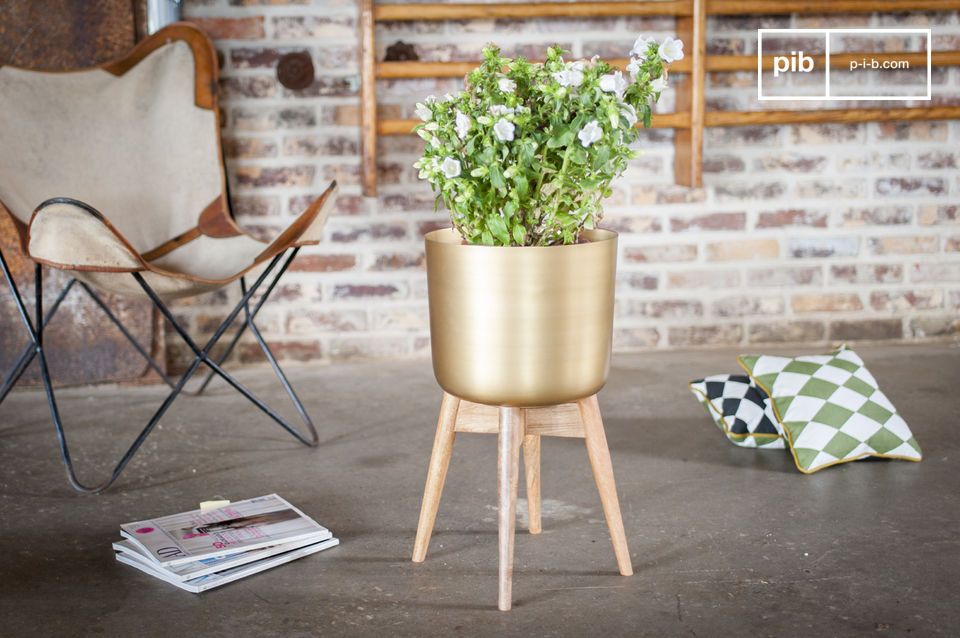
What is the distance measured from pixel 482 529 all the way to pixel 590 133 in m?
0.85

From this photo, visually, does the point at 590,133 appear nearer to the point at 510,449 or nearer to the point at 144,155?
the point at 510,449

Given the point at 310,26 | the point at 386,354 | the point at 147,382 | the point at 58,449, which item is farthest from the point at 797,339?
the point at 58,449

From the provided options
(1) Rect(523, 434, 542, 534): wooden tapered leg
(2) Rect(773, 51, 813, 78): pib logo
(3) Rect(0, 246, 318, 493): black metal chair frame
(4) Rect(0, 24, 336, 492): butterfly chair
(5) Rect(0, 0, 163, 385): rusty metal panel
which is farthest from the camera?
(2) Rect(773, 51, 813, 78): pib logo

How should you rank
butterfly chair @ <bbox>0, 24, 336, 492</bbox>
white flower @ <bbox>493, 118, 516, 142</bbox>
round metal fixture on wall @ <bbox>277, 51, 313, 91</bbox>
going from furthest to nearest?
round metal fixture on wall @ <bbox>277, 51, 313, 91</bbox>
butterfly chair @ <bbox>0, 24, 336, 492</bbox>
white flower @ <bbox>493, 118, 516, 142</bbox>

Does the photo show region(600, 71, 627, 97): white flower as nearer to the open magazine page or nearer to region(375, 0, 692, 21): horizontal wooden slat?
the open magazine page

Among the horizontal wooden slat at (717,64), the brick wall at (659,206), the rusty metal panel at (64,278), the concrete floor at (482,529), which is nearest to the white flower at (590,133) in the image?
the concrete floor at (482,529)

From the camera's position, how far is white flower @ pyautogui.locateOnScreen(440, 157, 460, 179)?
1.54m

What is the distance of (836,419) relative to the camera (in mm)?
2309

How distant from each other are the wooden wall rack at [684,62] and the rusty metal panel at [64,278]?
2.34 ft

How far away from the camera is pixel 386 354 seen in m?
3.38

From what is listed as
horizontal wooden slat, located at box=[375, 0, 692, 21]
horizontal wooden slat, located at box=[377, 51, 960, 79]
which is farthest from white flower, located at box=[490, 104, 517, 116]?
horizontal wooden slat, located at box=[375, 0, 692, 21]

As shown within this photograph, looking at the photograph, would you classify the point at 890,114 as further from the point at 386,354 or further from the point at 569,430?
the point at 569,430

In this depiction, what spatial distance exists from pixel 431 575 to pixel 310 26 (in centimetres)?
197

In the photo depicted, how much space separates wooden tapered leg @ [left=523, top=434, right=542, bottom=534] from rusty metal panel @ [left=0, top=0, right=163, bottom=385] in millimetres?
1566
